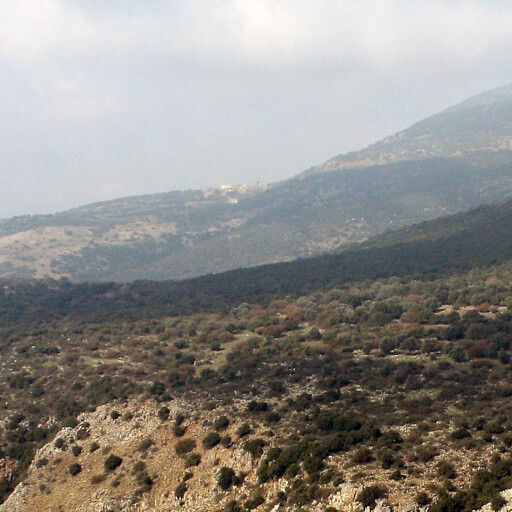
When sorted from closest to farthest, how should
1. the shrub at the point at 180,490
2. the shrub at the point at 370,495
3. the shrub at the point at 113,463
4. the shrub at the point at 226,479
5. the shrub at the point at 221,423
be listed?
1. the shrub at the point at 370,495
2. the shrub at the point at 226,479
3. the shrub at the point at 180,490
4. the shrub at the point at 221,423
5. the shrub at the point at 113,463

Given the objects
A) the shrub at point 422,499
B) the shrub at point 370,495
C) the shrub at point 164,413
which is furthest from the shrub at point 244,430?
the shrub at point 422,499

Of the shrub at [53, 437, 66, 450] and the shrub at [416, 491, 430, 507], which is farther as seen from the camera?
the shrub at [53, 437, 66, 450]

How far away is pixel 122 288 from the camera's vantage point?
124 m

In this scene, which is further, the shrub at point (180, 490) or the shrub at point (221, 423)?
the shrub at point (221, 423)

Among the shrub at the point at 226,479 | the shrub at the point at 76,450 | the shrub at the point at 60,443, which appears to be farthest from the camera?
the shrub at the point at 60,443

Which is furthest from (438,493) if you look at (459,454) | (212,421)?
(212,421)

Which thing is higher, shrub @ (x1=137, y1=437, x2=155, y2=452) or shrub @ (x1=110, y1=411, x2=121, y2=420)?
shrub @ (x1=110, y1=411, x2=121, y2=420)

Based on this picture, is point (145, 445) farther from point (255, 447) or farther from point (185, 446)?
point (255, 447)

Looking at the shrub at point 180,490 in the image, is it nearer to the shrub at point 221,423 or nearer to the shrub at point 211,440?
the shrub at point 211,440

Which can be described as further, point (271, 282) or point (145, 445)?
point (271, 282)

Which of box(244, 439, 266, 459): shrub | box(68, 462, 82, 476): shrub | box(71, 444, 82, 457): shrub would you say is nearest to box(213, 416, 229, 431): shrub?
box(244, 439, 266, 459): shrub

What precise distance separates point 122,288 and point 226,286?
2105 cm

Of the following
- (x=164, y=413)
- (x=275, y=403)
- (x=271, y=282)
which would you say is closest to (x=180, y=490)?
(x=164, y=413)

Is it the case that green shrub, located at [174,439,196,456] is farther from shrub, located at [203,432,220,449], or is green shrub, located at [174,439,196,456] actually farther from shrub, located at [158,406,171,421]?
shrub, located at [158,406,171,421]
